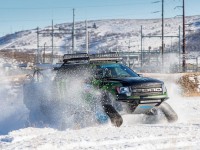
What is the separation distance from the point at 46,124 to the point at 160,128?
12.9ft

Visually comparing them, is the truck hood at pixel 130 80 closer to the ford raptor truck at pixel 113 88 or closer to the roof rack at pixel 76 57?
the ford raptor truck at pixel 113 88

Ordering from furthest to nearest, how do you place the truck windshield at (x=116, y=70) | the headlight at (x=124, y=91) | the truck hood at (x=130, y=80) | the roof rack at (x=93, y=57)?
the roof rack at (x=93, y=57) < the truck windshield at (x=116, y=70) < the truck hood at (x=130, y=80) < the headlight at (x=124, y=91)

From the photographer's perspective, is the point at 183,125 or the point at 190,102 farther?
the point at 190,102

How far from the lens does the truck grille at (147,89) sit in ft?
40.9

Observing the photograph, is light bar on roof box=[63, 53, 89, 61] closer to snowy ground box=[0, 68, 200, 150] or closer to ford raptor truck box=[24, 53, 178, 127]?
ford raptor truck box=[24, 53, 178, 127]

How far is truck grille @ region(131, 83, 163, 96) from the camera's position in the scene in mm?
12477

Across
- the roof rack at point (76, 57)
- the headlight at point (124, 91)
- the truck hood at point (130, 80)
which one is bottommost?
the headlight at point (124, 91)

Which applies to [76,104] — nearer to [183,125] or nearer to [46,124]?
[46,124]

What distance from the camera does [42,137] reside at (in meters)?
10.3

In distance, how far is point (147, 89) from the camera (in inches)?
497

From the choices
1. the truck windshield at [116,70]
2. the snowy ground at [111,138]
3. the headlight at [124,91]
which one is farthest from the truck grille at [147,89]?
the truck windshield at [116,70]

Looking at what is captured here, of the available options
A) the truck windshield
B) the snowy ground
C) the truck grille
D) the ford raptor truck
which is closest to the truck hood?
the ford raptor truck

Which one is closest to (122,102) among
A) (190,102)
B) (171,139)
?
(171,139)

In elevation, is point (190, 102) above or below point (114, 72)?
below
